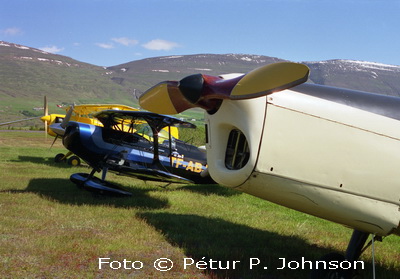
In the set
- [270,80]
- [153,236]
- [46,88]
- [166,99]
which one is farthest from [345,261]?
[46,88]

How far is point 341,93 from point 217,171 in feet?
5.01

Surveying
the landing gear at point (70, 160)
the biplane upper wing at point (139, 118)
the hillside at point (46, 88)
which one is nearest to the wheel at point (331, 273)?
the biplane upper wing at point (139, 118)

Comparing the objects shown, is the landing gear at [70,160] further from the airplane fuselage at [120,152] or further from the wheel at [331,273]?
the wheel at [331,273]

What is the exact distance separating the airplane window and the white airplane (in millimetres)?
176

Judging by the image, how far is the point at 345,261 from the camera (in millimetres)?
4262

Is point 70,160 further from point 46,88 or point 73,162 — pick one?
point 46,88

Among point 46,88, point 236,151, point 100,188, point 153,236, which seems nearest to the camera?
point 236,151

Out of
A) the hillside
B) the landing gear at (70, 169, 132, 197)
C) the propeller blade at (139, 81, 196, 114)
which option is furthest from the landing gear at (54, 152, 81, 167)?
the hillside

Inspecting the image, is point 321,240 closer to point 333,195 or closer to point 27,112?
point 333,195

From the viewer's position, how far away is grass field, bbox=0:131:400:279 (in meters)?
4.69

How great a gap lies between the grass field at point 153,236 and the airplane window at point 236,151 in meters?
1.33

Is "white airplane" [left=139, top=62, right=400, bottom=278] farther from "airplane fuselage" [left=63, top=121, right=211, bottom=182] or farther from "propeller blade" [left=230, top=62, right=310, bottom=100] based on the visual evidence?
"airplane fuselage" [left=63, top=121, right=211, bottom=182]

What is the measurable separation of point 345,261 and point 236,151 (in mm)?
1669

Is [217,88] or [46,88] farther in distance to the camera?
[46,88]
